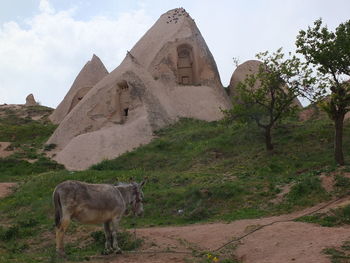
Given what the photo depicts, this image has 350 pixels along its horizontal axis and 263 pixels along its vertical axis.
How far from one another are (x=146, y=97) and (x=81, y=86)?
14710 millimetres

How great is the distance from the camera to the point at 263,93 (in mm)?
19641

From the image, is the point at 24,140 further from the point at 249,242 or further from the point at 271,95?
the point at 249,242

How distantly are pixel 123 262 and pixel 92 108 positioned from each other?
22109mm

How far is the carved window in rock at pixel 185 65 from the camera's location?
111 ft

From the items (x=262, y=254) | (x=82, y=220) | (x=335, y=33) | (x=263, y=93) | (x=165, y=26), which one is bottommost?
(x=262, y=254)

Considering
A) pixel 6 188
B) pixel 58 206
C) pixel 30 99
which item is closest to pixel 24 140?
pixel 6 188

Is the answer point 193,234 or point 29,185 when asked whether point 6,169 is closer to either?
point 29,185

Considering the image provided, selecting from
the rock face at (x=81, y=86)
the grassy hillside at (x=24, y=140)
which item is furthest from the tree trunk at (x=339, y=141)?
the rock face at (x=81, y=86)

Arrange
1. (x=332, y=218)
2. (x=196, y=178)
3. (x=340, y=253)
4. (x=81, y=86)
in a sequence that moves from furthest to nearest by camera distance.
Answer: (x=81, y=86) < (x=196, y=178) < (x=332, y=218) < (x=340, y=253)

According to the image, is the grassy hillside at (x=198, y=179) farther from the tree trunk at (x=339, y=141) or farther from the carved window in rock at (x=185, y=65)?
the carved window in rock at (x=185, y=65)

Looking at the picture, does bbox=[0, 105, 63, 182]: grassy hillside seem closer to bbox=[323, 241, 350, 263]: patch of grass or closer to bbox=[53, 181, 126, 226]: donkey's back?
bbox=[53, 181, 126, 226]: donkey's back

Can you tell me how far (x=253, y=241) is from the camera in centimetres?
949

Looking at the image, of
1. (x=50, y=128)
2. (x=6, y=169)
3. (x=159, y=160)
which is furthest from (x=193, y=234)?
(x=50, y=128)

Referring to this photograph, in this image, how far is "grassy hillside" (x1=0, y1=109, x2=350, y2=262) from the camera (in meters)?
12.6
